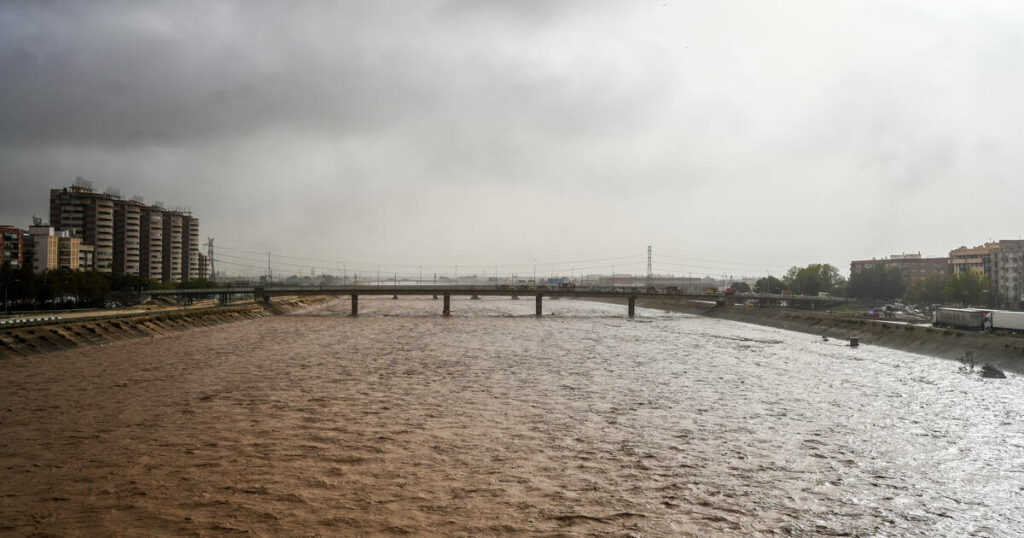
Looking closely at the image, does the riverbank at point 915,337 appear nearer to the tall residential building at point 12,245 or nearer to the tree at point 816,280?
the tree at point 816,280

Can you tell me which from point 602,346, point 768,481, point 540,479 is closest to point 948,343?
point 602,346

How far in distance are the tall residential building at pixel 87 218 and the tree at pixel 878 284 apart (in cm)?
16984

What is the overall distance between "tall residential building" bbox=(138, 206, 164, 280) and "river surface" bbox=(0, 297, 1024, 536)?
130 meters

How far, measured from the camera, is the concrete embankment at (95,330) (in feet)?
125

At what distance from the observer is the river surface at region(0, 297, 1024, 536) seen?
11.2 metres

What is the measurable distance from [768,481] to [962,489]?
478cm

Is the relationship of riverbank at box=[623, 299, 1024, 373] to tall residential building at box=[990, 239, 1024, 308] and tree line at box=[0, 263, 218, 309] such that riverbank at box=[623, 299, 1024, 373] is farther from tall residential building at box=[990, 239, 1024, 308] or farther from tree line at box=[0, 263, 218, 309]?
tree line at box=[0, 263, 218, 309]

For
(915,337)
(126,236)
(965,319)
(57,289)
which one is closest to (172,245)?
(126,236)

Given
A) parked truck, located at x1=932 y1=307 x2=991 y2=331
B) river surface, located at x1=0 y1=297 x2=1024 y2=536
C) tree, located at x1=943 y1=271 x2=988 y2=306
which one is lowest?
river surface, located at x1=0 y1=297 x2=1024 y2=536

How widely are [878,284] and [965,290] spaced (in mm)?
30825

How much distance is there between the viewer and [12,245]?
106 m

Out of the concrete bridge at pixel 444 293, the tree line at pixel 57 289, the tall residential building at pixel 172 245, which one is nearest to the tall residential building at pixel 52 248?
the concrete bridge at pixel 444 293

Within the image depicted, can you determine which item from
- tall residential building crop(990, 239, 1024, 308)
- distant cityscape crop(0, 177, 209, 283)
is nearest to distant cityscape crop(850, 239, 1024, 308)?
tall residential building crop(990, 239, 1024, 308)

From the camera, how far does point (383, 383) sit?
93.1 feet
